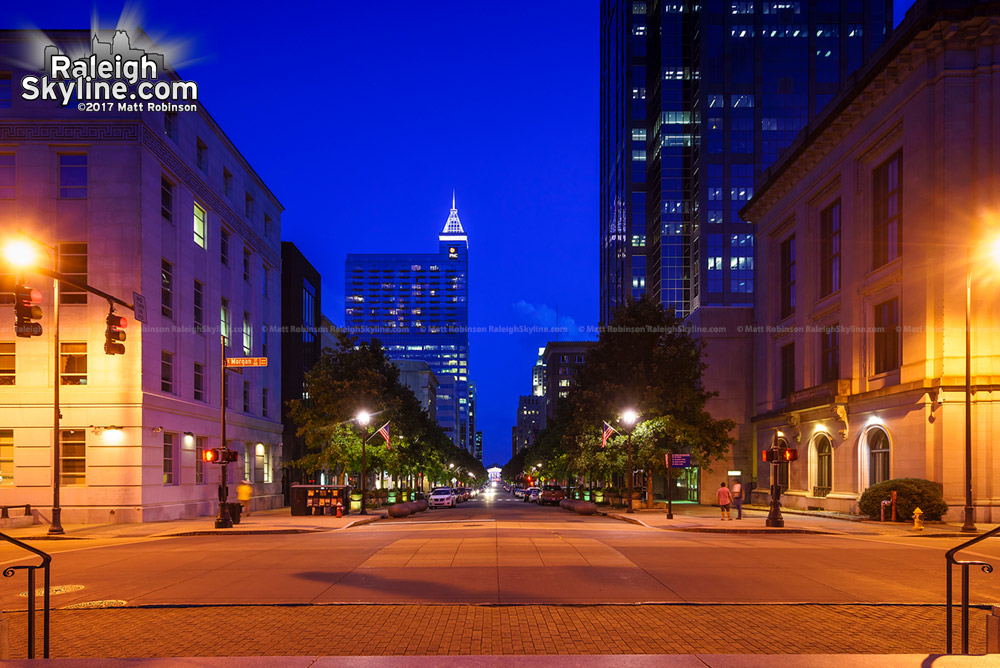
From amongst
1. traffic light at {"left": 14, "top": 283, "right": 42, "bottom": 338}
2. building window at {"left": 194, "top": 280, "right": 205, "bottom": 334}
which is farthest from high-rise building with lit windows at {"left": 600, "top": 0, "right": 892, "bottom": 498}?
traffic light at {"left": 14, "top": 283, "right": 42, "bottom": 338}

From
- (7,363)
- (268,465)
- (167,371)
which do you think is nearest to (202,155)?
(167,371)

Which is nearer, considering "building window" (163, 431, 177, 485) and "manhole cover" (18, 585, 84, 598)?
"manhole cover" (18, 585, 84, 598)

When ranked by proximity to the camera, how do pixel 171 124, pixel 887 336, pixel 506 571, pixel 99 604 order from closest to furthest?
pixel 99 604 < pixel 506 571 < pixel 171 124 < pixel 887 336

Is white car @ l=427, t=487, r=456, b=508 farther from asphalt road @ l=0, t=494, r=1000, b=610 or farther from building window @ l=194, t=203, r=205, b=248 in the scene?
asphalt road @ l=0, t=494, r=1000, b=610

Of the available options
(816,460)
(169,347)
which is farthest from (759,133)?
(169,347)

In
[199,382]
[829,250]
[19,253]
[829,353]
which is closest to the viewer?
[19,253]

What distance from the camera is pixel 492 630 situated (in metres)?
10.2

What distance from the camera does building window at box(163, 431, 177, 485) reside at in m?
36.2

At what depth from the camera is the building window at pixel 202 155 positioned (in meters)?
41.6

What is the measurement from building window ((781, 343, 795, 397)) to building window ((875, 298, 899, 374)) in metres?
12.1

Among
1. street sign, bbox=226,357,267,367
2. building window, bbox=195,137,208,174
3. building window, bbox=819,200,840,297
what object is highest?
building window, bbox=195,137,208,174

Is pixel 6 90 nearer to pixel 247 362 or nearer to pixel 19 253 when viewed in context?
pixel 247 362

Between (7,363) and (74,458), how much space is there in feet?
16.4

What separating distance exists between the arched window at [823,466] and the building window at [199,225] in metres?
35.7
